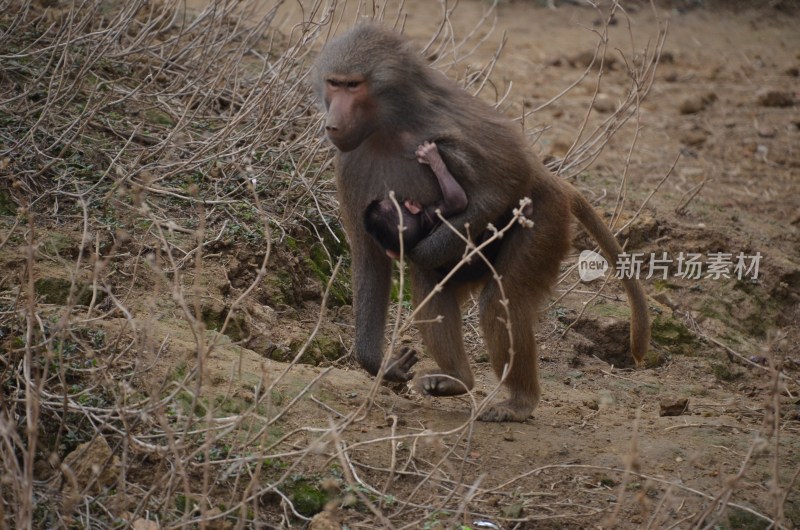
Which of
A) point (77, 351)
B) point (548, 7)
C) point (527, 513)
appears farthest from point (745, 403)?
point (548, 7)

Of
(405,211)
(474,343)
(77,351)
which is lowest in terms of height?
(474,343)

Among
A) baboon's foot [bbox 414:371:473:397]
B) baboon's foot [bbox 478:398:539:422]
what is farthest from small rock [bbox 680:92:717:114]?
baboon's foot [bbox 414:371:473:397]

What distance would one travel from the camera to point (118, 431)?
3777 mm

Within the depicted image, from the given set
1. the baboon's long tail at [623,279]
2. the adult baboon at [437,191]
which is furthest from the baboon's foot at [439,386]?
the baboon's long tail at [623,279]

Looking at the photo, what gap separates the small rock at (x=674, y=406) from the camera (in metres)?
5.14

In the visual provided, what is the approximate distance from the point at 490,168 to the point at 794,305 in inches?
131

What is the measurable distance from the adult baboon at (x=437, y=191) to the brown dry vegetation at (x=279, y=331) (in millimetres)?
303

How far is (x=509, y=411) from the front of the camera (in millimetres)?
4754

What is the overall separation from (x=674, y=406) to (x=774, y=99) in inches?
225

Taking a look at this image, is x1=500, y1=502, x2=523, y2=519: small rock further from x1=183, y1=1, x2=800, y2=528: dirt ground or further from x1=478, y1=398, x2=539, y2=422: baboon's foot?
x1=478, y1=398, x2=539, y2=422: baboon's foot

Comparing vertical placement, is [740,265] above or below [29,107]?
below

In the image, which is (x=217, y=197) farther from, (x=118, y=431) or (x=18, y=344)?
(x=118, y=431)

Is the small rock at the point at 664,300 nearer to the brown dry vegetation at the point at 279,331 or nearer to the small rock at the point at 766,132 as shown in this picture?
the brown dry vegetation at the point at 279,331

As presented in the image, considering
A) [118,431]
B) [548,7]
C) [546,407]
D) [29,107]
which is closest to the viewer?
[118,431]
